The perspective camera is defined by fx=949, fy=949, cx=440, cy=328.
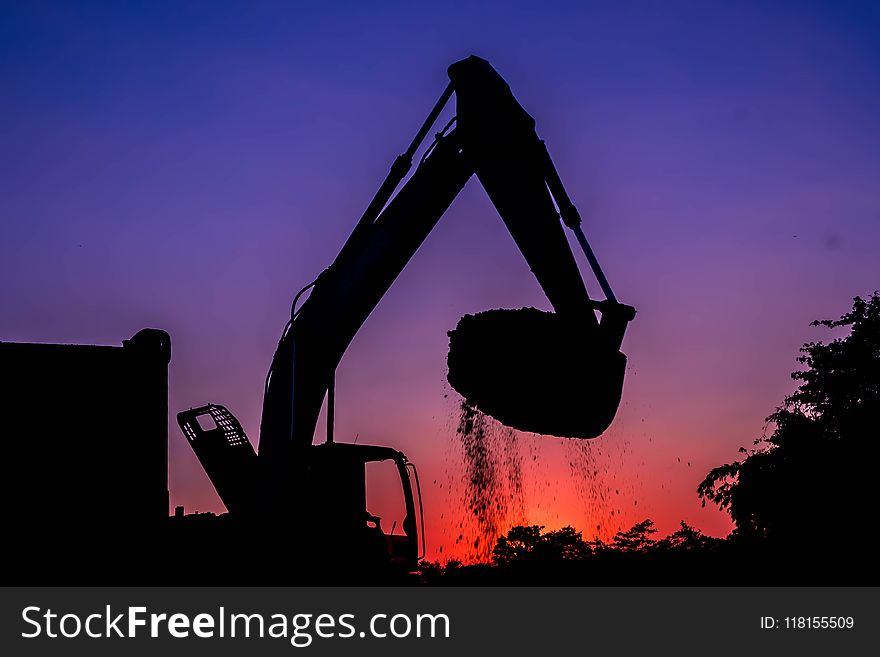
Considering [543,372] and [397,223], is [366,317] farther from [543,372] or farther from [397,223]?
[543,372]

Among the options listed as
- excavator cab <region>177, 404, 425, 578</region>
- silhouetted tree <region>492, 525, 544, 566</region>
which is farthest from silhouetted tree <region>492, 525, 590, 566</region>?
excavator cab <region>177, 404, 425, 578</region>

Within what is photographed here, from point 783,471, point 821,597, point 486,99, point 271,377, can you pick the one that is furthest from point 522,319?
point 783,471

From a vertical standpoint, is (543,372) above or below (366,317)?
below

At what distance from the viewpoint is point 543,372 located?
21.8 ft

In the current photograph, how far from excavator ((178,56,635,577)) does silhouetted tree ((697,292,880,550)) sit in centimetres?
2002

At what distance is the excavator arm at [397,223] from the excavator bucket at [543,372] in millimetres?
1079

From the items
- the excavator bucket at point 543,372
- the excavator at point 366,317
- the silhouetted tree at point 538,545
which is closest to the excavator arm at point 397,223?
the excavator at point 366,317

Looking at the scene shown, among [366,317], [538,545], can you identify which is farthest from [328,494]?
[538,545]

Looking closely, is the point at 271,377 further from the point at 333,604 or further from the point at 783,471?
the point at 783,471

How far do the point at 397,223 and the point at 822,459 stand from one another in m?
23.9

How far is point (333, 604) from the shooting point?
282 inches

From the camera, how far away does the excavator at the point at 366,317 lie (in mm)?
6984

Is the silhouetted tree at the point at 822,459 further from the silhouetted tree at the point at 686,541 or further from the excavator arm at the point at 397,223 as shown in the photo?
the excavator arm at the point at 397,223

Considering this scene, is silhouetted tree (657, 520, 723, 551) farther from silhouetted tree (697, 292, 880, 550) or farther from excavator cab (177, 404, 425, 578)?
excavator cab (177, 404, 425, 578)
